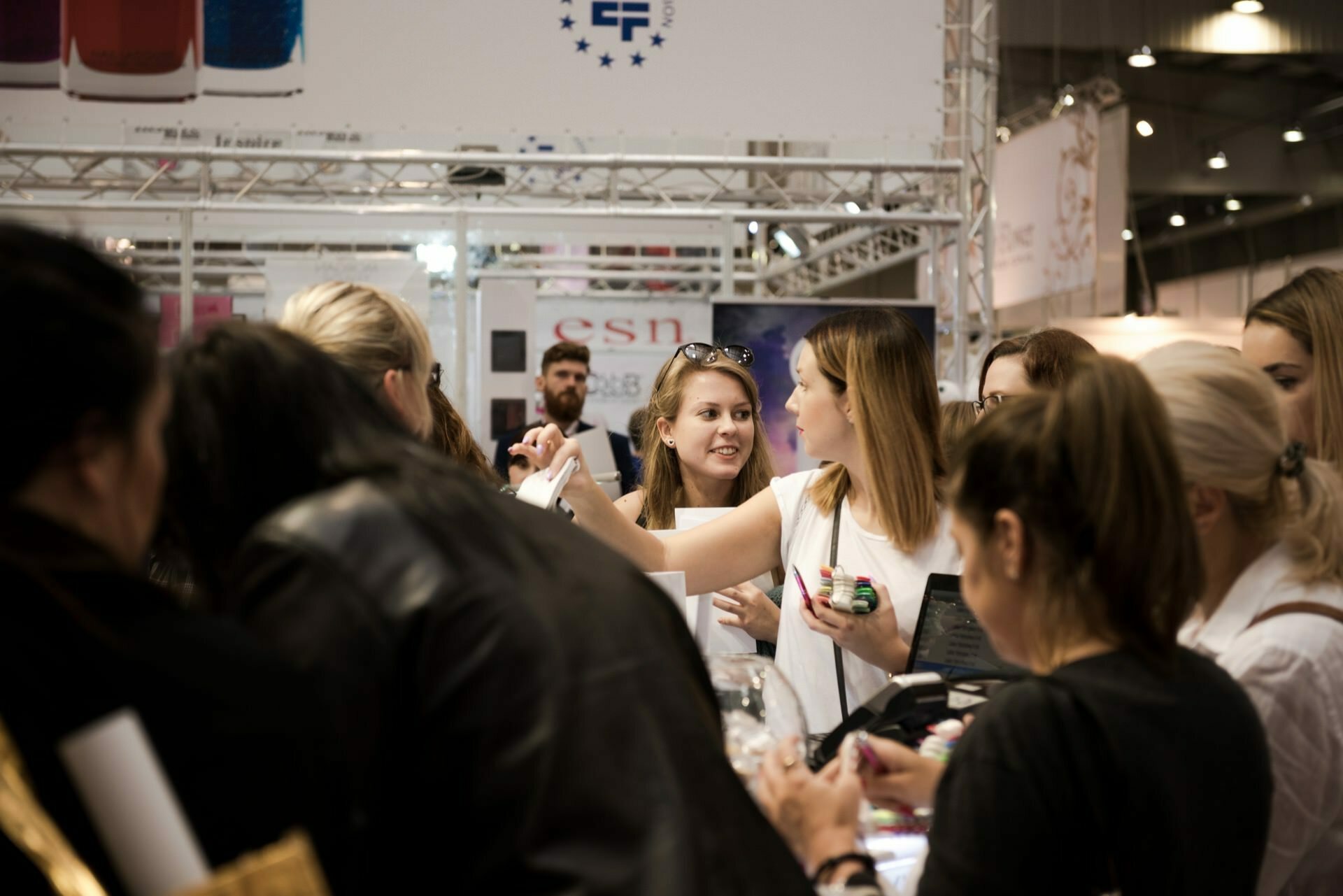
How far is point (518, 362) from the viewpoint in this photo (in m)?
7.29

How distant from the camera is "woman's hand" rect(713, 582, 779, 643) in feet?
8.82

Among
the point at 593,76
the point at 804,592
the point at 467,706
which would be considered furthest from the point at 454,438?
the point at 593,76

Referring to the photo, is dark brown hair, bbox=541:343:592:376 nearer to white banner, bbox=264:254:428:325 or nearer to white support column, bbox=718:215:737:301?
white banner, bbox=264:254:428:325

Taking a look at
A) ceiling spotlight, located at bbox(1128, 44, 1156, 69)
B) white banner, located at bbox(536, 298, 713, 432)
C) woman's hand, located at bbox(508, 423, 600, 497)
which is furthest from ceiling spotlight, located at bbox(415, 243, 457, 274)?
ceiling spotlight, located at bbox(1128, 44, 1156, 69)

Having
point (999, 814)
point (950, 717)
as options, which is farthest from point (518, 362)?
point (999, 814)

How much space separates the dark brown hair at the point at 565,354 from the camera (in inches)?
258

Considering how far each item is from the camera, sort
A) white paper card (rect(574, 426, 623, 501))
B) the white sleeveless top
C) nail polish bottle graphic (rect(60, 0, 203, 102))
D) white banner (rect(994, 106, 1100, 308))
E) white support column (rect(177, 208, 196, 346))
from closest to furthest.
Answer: the white sleeveless top < white paper card (rect(574, 426, 623, 501)) < nail polish bottle graphic (rect(60, 0, 203, 102)) < white support column (rect(177, 208, 196, 346)) < white banner (rect(994, 106, 1100, 308))

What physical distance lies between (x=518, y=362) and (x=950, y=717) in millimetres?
5767

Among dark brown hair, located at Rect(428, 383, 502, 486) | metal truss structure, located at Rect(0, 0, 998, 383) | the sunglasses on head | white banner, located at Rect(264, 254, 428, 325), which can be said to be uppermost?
metal truss structure, located at Rect(0, 0, 998, 383)

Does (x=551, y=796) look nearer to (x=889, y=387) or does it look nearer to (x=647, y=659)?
(x=647, y=659)

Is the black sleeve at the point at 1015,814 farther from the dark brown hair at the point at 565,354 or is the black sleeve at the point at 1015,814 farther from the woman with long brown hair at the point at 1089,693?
the dark brown hair at the point at 565,354

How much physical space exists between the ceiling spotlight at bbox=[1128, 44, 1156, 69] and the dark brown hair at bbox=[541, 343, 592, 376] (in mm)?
9133

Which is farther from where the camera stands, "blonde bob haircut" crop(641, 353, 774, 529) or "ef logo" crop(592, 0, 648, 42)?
"ef logo" crop(592, 0, 648, 42)

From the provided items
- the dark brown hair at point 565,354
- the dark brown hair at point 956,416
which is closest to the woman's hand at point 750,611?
the dark brown hair at point 956,416
